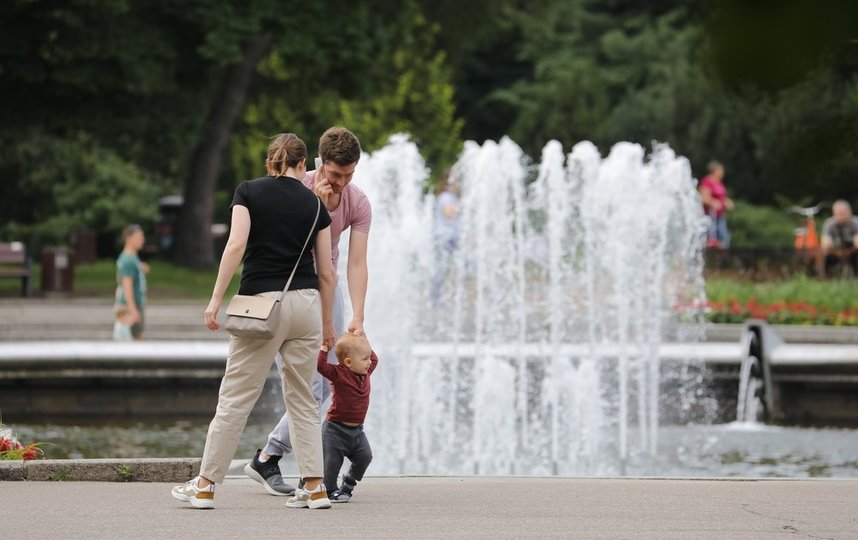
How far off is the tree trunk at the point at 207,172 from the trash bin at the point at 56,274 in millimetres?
7466

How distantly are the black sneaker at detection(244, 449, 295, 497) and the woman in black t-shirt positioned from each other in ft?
1.54

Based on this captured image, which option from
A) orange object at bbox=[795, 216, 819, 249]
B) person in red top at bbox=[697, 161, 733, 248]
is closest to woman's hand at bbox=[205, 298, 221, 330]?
person in red top at bbox=[697, 161, 733, 248]

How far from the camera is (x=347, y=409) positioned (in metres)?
6.82

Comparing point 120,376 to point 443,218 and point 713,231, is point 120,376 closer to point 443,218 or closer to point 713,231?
point 443,218

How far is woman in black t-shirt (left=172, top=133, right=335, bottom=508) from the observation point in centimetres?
646

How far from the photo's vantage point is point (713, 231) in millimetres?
23406

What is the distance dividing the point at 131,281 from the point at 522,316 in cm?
352

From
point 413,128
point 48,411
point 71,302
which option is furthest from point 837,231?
point 413,128

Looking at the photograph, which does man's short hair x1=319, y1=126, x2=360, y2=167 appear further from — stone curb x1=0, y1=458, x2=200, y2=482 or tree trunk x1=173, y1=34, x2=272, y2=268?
tree trunk x1=173, y1=34, x2=272, y2=268

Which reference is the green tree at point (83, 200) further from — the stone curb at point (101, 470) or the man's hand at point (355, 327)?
the man's hand at point (355, 327)

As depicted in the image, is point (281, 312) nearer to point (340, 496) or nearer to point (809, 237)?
point (340, 496)

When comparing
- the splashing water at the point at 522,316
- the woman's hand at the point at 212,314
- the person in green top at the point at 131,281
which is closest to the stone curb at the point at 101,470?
the woman's hand at the point at 212,314

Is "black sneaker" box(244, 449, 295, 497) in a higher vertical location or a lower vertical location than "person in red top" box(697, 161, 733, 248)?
lower

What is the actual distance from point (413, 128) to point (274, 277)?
128 ft
